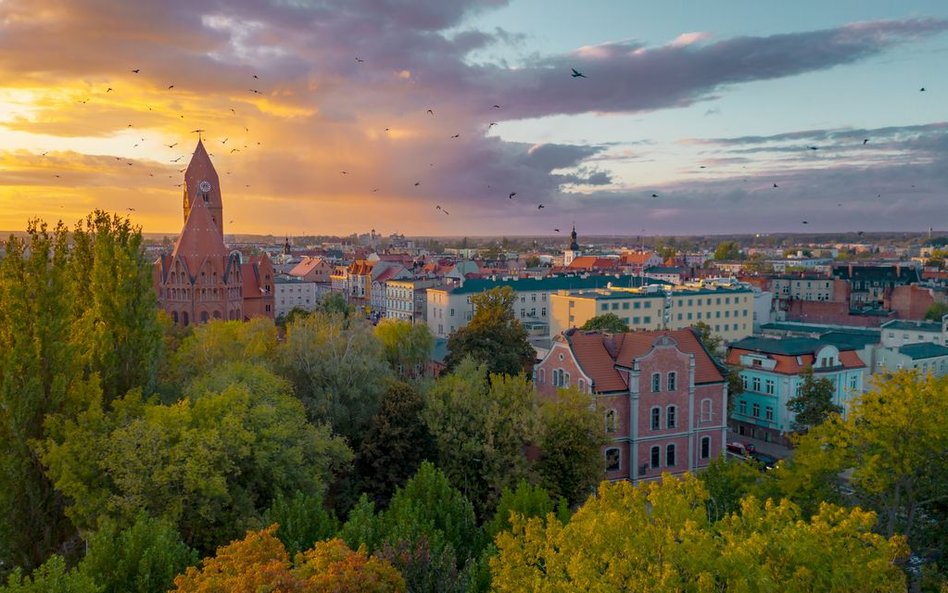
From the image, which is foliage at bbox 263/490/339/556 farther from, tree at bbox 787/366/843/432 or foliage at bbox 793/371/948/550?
tree at bbox 787/366/843/432

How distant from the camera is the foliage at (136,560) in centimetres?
2242

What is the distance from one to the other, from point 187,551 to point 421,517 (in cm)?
891

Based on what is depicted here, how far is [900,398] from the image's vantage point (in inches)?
1232

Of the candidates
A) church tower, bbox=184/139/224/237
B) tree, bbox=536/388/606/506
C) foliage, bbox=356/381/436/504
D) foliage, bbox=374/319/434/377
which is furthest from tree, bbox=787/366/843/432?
church tower, bbox=184/139/224/237

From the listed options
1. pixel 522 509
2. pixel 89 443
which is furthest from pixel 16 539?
pixel 522 509

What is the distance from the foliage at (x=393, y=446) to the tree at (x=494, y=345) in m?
21.9

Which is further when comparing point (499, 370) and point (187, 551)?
point (499, 370)

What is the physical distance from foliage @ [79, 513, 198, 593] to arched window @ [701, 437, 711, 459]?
3755 cm

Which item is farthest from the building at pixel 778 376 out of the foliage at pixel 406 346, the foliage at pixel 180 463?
the foliage at pixel 180 463

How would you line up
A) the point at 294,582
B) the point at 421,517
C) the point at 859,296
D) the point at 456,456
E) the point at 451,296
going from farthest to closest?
1. the point at 859,296
2. the point at 451,296
3. the point at 456,456
4. the point at 421,517
5. the point at 294,582

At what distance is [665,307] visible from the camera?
10412cm

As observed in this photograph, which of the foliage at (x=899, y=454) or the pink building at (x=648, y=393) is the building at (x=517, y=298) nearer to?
the pink building at (x=648, y=393)

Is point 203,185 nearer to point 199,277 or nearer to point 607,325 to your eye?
point 199,277

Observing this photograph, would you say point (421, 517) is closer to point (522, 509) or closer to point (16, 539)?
point (522, 509)
